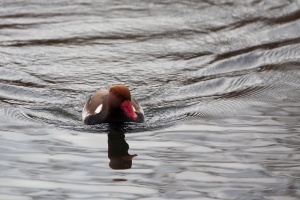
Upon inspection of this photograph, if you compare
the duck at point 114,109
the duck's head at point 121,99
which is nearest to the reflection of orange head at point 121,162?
the duck at point 114,109

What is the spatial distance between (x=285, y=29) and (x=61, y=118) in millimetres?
5969

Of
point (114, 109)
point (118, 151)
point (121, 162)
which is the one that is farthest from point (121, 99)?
point (121, 162)

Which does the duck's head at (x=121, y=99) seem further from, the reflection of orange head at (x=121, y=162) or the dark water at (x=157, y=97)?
the reflection of orange head at (x=121, y=162)

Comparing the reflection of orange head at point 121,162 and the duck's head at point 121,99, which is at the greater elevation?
the duck's head at point 121,99

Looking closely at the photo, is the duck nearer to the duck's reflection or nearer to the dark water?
the dark water

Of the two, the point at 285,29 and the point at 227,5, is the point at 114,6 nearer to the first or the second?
the point at 227,5

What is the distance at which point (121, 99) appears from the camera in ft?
38.6

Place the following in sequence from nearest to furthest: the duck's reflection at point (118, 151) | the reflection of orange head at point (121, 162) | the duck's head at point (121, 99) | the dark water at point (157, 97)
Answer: the dark water at point (157, 97) → the reflection of orange head at point (121, 162) → the duck's reflection at point (118, 151) → the duck's head at point (121, 99)

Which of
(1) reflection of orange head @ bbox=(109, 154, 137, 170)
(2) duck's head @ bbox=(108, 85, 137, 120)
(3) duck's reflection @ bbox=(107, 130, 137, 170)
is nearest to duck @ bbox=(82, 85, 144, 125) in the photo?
(2) duck's head @ bbox=(108, 85, 137, 120)

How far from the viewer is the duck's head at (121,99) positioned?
Result: 11.7 metres

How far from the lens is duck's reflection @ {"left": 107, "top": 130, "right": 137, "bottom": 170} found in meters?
10.2

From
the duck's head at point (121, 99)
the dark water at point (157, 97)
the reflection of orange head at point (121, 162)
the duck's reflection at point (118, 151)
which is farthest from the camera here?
the duck's head at point (121, 99)

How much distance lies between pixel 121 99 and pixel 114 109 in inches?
8.2

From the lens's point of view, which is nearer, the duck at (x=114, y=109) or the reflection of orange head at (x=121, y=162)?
the reflection of orange head at (x=121, y=162)
